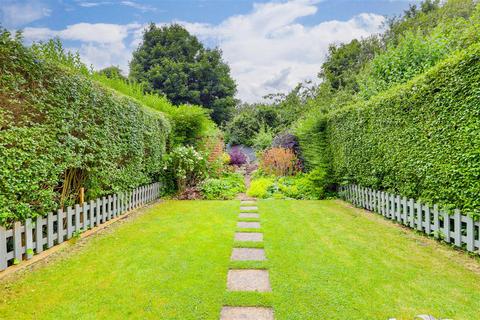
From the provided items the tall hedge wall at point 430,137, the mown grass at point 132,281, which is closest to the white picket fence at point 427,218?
the tall hedge wall at point 430,137

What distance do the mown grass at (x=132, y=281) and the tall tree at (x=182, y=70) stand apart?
63.1 feet

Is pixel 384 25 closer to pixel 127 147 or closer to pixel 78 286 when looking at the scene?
pixel 127 147

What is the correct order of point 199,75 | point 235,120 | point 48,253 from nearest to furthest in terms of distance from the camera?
point 48,253
point 235,120
point 199,75

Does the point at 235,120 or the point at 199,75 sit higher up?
the point at 199,75

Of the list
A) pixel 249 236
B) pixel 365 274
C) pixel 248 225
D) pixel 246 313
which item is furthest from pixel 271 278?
pixel 248 225

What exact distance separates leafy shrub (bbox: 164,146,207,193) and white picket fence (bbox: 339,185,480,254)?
5065mm

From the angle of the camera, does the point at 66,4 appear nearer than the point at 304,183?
Yes

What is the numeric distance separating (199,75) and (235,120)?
17.2ft

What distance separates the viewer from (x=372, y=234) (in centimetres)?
465

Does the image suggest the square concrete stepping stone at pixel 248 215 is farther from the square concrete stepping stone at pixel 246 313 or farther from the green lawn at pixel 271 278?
the square concrete stepping stone at pixel 246 313

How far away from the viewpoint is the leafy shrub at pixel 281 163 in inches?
439

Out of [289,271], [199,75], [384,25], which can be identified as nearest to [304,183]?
[289,271]

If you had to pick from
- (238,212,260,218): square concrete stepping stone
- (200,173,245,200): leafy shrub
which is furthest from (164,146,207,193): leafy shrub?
(238,212,260,218): square concrete stepping stone

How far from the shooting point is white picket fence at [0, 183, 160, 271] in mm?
3191
